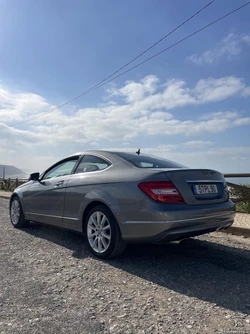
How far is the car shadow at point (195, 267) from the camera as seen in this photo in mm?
2891

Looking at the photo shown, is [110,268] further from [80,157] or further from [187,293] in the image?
[80,157]

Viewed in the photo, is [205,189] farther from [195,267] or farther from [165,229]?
[195,267]

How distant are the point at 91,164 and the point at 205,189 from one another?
179 centimetres

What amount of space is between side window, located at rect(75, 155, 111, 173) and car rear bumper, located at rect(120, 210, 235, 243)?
1.08 m

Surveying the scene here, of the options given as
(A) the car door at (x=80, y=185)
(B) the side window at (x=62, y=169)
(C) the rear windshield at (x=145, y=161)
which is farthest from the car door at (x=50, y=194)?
(C) the rear windshield at (x=145, y=161)

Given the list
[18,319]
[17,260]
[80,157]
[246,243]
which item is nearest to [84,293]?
[18,319]

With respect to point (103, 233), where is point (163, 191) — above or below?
above

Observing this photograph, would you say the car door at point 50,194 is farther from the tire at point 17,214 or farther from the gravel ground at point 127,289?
the gravel ground at point 127,289

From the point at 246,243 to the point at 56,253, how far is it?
3089 mm

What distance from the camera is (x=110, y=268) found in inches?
144

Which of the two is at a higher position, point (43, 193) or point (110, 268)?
point (43, 193)

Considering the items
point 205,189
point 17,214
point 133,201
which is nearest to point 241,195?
point 205,189

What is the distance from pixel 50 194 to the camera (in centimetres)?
512

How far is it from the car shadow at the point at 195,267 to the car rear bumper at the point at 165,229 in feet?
1.31
